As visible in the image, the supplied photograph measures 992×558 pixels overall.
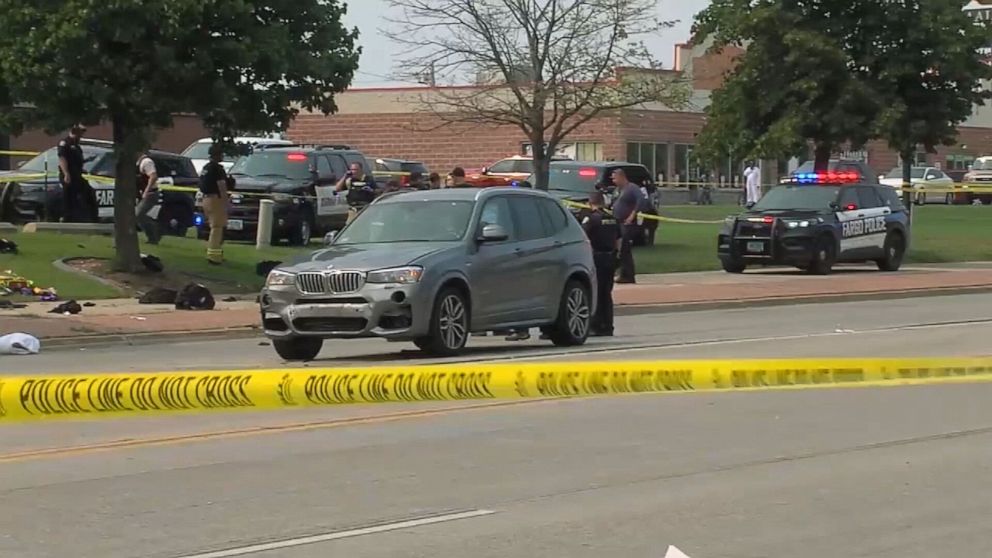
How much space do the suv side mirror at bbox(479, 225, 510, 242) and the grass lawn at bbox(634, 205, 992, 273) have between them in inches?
551

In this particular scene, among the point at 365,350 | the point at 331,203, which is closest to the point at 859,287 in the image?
the point at 331,203

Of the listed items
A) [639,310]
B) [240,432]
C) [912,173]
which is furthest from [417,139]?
[240,432]

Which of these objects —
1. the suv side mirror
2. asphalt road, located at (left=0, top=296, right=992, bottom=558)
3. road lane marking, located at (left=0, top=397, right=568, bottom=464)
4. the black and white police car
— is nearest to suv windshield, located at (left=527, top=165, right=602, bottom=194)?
the black and white police car

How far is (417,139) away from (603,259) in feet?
176

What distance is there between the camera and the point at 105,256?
24.9 meters

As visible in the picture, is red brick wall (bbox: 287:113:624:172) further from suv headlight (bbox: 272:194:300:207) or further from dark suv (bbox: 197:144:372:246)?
suv headlight (bbox: 272:194:300:207)

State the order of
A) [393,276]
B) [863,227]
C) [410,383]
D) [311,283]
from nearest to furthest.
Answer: [410,383], [393,276], [311,283], [863,227]

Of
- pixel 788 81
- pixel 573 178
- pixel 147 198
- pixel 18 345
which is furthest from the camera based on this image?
pixel 788 81

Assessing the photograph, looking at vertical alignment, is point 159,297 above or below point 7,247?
below

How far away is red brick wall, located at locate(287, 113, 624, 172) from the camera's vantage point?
70.8m

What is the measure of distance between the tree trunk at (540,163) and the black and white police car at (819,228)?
410 cm

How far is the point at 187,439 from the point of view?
11.1 meters

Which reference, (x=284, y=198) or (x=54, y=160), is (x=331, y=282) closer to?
(x=284, y=198)

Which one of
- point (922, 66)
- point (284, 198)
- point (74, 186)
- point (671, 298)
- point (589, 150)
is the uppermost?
point (922, 66)
